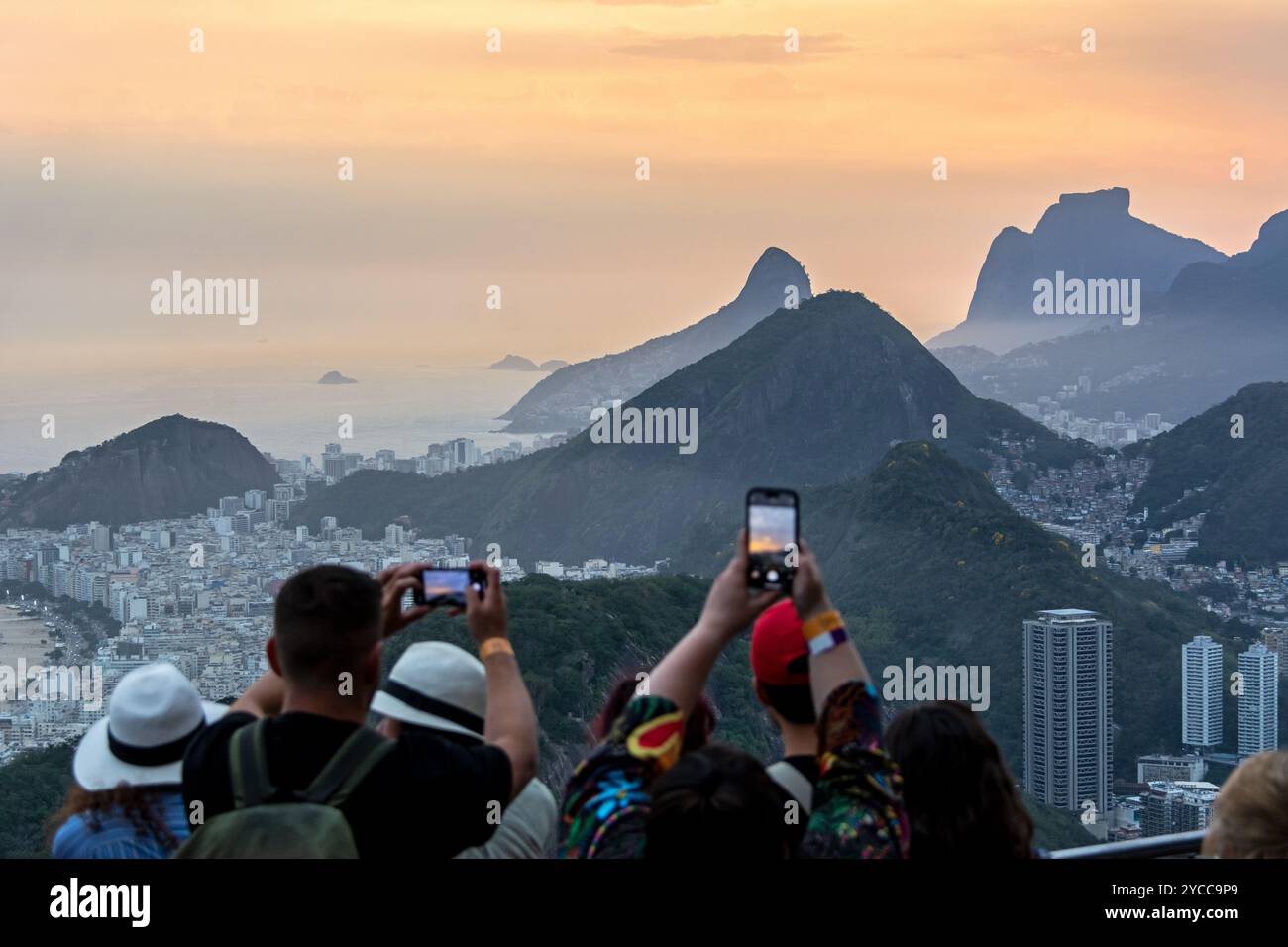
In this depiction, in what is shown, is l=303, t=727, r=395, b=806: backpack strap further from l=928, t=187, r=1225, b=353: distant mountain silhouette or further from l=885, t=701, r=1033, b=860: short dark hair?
l=928, t=187, r=1225, b=353: distant mountain silhouette

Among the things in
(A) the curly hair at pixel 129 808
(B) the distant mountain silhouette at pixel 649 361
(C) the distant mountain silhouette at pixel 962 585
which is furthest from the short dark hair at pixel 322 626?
(B) the distant mountain silhouette at pixel 649 361

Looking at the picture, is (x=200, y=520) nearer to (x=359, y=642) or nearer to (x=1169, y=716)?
(x=1169, y=716)

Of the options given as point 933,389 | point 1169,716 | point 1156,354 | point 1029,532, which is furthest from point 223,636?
point 1156,354

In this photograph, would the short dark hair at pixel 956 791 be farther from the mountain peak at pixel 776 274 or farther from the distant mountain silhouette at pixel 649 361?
the mountain peak at pixel 776 274

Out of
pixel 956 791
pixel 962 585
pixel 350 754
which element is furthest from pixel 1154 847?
pixel 962 585

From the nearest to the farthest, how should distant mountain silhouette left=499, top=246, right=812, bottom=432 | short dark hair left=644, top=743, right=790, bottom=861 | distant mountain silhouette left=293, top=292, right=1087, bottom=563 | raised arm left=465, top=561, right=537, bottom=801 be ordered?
1. short dark hair left=644, top=743, right=790, bottom=861
2. raised arm left=465, top=561, right=537, bottom=801
3. distant mountain silhouette left=293, top=292, right=1087, bottom=563
4. distant mountain silhouette left=499, top=246, right=812, bottom=432

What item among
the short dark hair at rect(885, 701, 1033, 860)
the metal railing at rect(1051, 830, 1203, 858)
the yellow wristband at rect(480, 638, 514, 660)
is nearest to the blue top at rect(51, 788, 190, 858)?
the yellow wristband at rect(480, 638, 514, 660)

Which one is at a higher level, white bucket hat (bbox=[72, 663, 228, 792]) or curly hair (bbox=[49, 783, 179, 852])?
white bucket hat (bbox=[72, 663, 228, 792])
